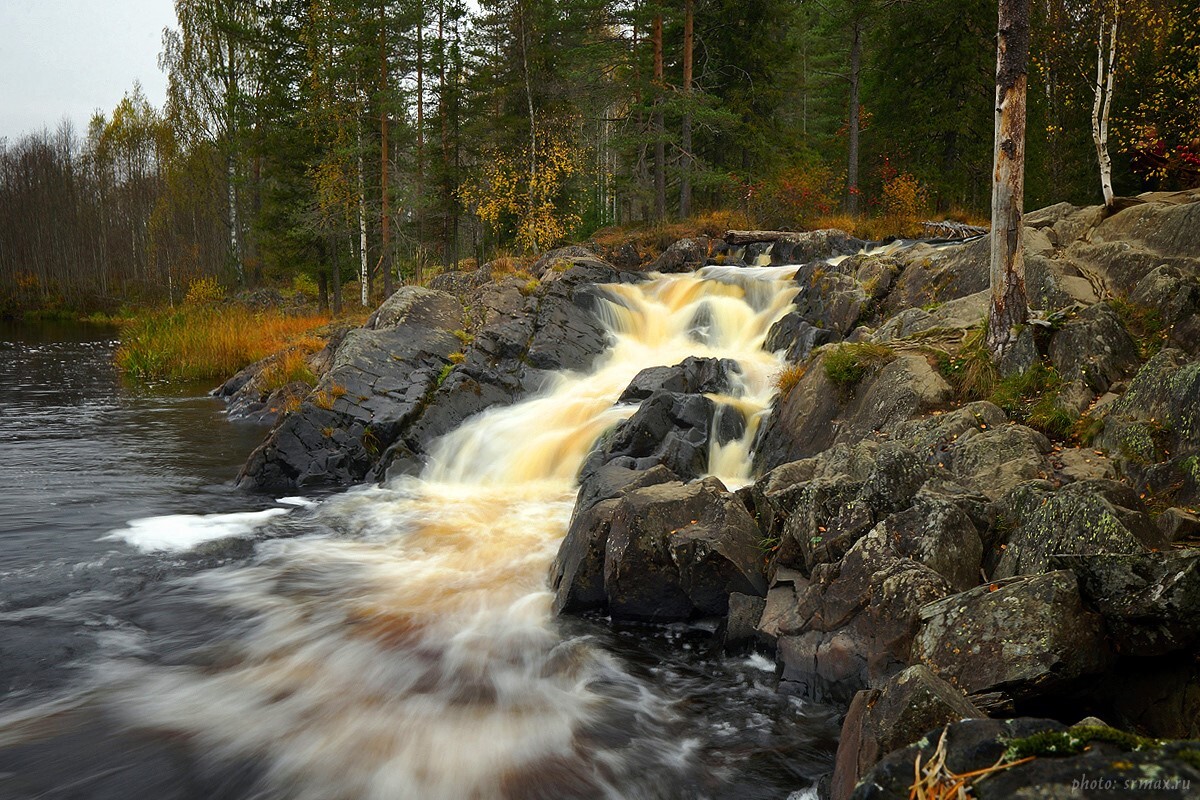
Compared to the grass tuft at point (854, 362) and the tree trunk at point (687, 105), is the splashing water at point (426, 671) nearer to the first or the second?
the grass tuft at point (854, 362)

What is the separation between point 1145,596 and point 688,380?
931 cm

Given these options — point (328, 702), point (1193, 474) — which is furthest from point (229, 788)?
point (1193, 474)

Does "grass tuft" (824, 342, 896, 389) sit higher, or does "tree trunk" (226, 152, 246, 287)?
"tree trunk" (226, 152, 246, 287)

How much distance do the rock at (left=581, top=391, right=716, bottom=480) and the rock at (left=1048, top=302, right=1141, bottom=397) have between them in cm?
473

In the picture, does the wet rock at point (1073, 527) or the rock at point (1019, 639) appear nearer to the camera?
the rock at point (1019, 639)

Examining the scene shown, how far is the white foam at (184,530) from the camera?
32.3 feet

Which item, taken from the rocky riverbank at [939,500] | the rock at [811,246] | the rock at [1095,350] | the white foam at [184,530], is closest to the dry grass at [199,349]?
the rocky riverbank at [939,500]

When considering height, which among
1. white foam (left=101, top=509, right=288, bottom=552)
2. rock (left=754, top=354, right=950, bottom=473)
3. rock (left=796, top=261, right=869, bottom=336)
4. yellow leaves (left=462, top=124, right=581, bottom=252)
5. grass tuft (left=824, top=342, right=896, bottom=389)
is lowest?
white foam (left=101, top=509, right=288, bottom=552)

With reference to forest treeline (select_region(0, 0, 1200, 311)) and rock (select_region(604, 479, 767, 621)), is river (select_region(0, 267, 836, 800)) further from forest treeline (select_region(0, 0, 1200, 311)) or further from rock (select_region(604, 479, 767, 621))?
forest treeline (select_region(0, 0, 1200, 311))

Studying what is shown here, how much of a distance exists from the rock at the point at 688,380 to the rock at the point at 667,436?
4.22ft

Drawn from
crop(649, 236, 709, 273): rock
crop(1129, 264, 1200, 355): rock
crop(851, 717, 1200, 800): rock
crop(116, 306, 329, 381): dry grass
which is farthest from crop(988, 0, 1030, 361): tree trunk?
crop(116, 306, 329, 381): dry grass

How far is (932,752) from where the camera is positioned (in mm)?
2926

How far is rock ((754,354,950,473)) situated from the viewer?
8.56m

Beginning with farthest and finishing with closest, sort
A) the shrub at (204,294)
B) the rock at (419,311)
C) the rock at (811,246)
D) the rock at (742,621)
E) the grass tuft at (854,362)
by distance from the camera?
the shrub at (204,294)
the rock at (811,246)
the rock at (419,311)
the grass tuft at (854,362)
the rock at (742,621)
